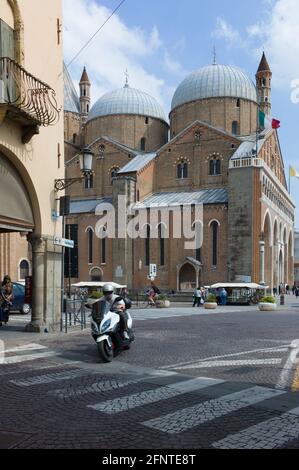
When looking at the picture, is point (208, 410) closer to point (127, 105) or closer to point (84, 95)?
point (127, 105)

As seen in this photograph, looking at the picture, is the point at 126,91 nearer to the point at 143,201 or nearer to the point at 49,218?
the point at 143,201

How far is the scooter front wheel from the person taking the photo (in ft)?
29.0

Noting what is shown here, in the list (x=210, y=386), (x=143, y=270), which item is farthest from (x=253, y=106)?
(x=210, y=386)

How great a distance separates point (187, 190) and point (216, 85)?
13924 millimetres

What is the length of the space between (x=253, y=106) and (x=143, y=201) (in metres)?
17.6

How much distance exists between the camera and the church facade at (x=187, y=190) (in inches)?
1656

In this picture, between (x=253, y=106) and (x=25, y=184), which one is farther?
(x=253, y=106)

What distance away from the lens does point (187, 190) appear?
1891 inches

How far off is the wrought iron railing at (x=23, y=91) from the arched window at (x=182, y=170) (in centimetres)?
3693

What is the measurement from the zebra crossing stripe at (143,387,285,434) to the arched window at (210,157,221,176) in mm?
41488

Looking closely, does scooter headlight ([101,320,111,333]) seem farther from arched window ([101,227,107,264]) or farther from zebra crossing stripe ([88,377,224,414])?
arched window ([101,227,107,264])

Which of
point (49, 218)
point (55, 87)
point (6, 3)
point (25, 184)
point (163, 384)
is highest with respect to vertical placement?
point (6, 3)

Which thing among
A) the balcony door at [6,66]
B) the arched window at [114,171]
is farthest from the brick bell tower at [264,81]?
the balcony door at [6,66]

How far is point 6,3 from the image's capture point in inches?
460
